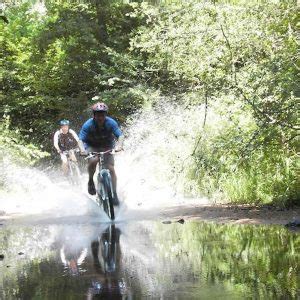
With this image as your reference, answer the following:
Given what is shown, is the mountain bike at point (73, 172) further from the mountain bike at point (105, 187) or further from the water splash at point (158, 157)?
the mountain bike at point (105, 187)

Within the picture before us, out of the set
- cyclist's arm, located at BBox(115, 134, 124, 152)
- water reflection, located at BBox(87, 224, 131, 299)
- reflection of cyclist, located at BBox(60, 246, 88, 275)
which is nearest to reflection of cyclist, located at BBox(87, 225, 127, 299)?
water reflection, located at BBox(87, 224, 131, 299)

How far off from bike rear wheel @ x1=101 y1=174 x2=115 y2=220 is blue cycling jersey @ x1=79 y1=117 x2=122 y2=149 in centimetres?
86

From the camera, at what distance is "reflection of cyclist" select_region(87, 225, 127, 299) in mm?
4488

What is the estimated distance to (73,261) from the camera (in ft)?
19.6

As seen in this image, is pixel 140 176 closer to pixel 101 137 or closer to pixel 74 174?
pixel 74 174

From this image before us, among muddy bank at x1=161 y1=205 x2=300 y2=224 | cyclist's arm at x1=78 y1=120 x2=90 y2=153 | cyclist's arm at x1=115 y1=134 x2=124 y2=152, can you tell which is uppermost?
cyclist's arm at x1=78 y1=120 x2=90 y2=153

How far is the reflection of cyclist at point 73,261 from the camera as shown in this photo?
5502 mm

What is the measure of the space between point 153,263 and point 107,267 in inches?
20.6

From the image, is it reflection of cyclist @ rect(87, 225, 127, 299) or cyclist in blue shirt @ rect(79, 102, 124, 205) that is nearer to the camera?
reflection of cyclist @ rect(87, 225, 127, 299)

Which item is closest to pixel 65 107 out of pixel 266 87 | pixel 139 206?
pixel 139 206

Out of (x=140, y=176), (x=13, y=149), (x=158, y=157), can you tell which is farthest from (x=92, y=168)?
(x=13, y=149)

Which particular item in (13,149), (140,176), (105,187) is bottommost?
(105,187)

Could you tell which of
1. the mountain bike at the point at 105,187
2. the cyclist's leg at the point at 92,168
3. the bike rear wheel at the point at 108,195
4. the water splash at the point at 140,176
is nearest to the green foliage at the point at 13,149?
the water splash at the point at 140,176

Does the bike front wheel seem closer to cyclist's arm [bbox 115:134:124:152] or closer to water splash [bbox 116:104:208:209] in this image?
water splash [bbox 116:104:208:209]
